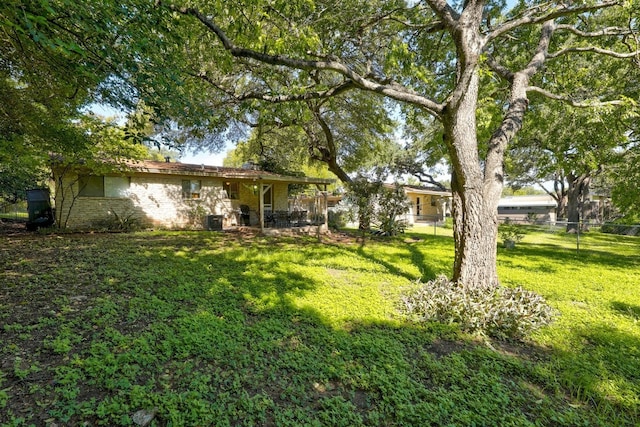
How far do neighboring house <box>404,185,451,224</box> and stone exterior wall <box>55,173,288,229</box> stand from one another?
15.4 meters

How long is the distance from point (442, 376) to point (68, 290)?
18.0 feet

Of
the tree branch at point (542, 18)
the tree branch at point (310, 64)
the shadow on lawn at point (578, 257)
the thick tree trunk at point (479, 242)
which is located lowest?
the shadow on lawn at point (578, 257)

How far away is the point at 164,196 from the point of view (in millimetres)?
12602

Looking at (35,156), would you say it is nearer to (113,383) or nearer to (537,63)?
(113,383)

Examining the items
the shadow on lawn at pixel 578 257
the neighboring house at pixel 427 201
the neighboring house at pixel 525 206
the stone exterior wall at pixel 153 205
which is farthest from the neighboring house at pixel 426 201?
the neighboring house at pixel 525 206

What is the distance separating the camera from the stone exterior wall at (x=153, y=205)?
35.5 ft

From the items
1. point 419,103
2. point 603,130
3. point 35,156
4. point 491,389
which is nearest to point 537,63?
point 419,103

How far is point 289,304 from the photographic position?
459cm

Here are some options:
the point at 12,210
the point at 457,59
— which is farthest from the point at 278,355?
the point at 12,210

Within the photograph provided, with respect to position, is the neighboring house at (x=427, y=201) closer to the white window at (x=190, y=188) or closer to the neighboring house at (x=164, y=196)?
the neighboring house at (x=164, y=196)

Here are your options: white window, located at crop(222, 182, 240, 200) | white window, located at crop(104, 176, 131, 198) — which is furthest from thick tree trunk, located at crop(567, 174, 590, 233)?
white window, located at crop(104, 176, 131, 198)

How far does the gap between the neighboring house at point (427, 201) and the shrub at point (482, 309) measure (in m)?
19.7

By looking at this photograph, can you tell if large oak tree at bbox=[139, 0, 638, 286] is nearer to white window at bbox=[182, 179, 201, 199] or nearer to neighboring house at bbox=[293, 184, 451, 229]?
white window at bbox=[182, 179, 201, 199]

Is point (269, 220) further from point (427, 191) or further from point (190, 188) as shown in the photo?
point (427, 191)
